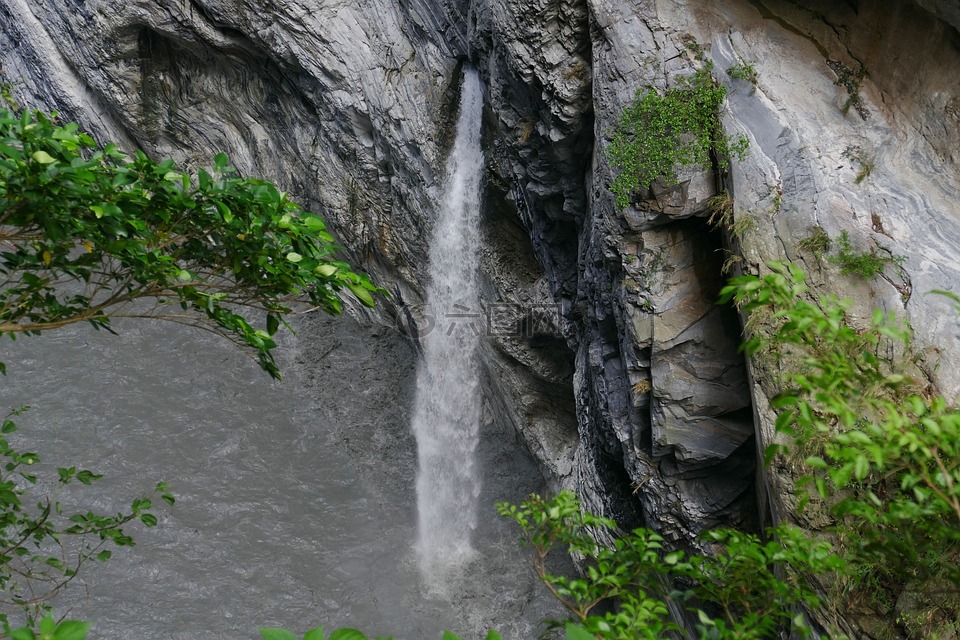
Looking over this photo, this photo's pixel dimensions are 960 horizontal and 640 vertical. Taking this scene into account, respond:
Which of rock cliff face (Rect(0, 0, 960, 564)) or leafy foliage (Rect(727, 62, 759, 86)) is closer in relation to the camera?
rock cliff face (Rect(0, 0, 960, 564))

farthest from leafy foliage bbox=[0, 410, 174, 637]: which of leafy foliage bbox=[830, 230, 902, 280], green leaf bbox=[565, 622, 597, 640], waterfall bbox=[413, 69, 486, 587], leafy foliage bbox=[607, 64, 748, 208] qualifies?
leafy foliage bbox=[830, 230, 902, 280]

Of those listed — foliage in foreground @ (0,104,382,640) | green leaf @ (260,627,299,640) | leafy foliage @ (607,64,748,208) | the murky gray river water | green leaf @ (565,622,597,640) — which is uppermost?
leafy foliage @ (607,64,748,208)

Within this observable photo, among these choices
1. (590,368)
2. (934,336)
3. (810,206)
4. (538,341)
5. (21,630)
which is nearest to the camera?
(21,630)

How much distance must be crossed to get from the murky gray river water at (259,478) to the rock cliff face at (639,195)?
1691 mm

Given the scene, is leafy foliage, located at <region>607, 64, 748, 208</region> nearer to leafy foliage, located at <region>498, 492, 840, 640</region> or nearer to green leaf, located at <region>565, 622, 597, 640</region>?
leafy foliage, located at <region>498, 492, 840, 640</region>

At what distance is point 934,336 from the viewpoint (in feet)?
15.8

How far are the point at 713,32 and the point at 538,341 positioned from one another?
5115mm

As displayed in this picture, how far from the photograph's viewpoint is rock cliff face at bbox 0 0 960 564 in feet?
18.2

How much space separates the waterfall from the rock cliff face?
36 centimetres

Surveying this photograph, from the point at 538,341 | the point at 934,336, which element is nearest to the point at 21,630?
the point at 934,336

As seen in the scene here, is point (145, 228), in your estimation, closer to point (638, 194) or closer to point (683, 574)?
point (683, 574)

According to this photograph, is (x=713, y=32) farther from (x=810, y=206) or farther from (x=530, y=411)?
(x=530, y=411)

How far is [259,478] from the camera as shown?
10.4 m

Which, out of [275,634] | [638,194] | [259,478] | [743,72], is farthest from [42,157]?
[259,478]
